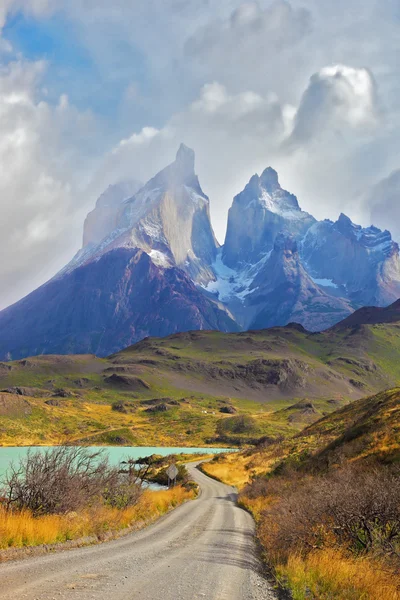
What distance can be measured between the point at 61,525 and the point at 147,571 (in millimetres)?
6528

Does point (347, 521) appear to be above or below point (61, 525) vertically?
below

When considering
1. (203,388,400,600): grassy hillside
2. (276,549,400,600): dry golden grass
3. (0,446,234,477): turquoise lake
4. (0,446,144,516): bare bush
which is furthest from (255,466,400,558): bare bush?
(0,446,234,477): turquoise lake

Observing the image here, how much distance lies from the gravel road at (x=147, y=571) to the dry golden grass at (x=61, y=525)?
45.9 inches

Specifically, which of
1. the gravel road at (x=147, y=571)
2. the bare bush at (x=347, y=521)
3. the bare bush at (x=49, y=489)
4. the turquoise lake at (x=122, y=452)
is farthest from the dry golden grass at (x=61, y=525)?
the turquoise lake at (x=122, y=452)

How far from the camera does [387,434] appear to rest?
37.8 m

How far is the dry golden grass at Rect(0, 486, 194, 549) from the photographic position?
1775 centimetres

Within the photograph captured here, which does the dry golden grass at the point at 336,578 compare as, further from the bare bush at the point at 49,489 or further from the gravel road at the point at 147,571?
the bare bush at the point at 49,489

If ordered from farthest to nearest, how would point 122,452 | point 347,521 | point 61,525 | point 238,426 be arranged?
1. point 238,426
2. point 122,452
3. point 61,525
4. point 347,521

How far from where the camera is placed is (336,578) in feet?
46.4

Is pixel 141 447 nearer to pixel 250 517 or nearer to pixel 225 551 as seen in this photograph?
pixel 250 517

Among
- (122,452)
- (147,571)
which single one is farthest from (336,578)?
(122,452)

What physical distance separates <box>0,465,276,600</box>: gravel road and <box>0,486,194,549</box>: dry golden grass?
1166 millimetres

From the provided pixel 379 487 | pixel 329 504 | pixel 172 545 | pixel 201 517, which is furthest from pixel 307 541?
pixel 201 517

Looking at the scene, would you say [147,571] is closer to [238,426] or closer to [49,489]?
[49,489]
